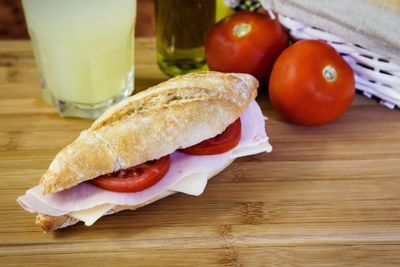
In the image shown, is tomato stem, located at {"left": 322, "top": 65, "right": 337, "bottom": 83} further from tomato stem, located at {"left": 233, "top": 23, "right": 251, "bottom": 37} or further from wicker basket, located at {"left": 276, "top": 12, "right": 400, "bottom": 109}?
tomato stem, located at {"left": 233, "top": 23, "right": 251, "bottom": 37}

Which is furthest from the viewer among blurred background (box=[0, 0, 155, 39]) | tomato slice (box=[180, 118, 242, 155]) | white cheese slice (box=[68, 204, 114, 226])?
blurred background (box=[0, 0, 155, 39])

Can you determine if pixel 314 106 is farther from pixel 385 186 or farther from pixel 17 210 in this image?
pixel 17 210

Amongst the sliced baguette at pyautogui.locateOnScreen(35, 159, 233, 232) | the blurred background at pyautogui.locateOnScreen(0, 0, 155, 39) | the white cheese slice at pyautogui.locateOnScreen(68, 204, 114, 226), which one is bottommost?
the blurred background at pyautogui.locateOnScreen(0, 0, 155, 39)

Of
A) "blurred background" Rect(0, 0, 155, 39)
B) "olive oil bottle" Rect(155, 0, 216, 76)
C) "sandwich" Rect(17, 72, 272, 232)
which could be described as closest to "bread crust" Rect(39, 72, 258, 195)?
"sandwich" Rect(17, 72, 272, 232)

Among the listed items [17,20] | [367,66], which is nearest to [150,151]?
[367,66]

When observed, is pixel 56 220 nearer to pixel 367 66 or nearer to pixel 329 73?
pixel 329 73

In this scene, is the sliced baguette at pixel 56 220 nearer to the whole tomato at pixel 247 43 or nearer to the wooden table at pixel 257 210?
the wooden table at pixel 257 210
